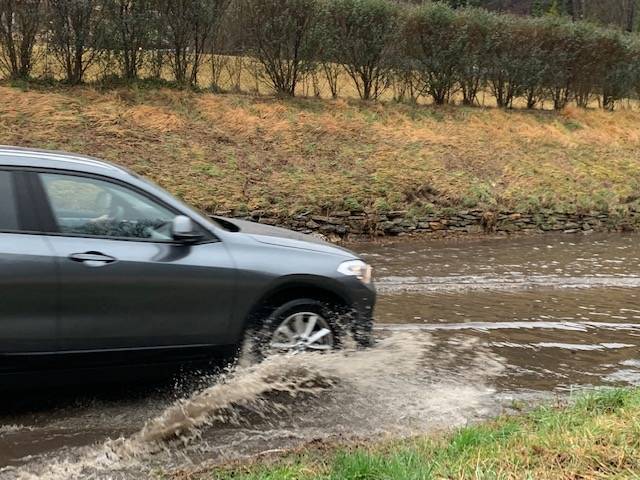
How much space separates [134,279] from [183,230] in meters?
0.48

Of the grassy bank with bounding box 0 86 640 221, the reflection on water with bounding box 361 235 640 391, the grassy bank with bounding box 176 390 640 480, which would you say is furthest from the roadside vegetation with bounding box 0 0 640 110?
the grassy bank with bounding box 176 390 640 480

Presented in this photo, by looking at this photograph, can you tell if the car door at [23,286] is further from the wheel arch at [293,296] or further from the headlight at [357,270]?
the headlight at [357,270]

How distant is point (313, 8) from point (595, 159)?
8213 millimetres

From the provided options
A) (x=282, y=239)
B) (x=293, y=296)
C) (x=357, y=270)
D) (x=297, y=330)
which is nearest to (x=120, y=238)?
(x=282, y=239)

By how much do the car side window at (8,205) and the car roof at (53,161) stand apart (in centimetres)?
10

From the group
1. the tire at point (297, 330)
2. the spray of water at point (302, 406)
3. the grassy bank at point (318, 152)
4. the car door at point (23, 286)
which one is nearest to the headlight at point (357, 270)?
the tire at point (297, 330)

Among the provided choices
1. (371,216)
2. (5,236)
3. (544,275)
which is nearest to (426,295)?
(544,275)

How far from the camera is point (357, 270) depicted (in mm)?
5031

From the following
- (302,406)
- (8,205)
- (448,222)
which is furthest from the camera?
(448,222)

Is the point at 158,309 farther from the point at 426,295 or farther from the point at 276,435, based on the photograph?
the point at 426,295

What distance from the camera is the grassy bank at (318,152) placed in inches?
473

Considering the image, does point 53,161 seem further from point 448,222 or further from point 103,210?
point 448,222

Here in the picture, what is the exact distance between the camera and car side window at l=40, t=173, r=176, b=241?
4332 mm

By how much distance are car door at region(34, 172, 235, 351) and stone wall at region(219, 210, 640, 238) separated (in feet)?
21.9
